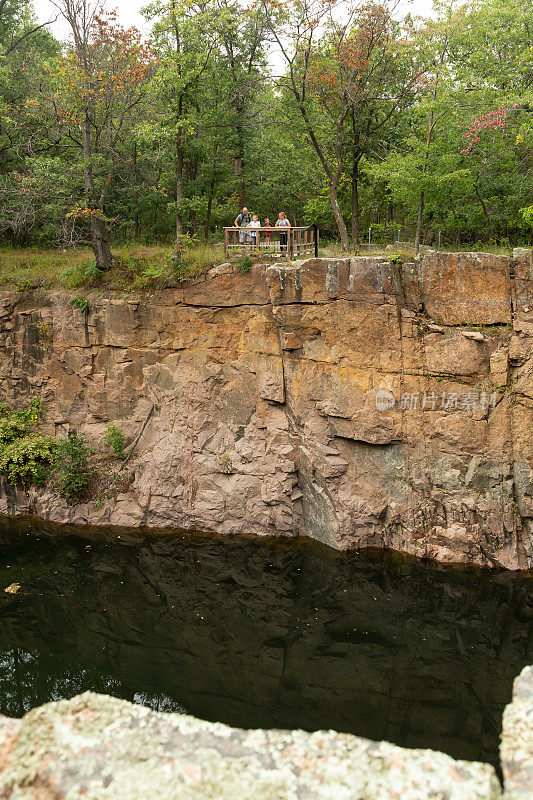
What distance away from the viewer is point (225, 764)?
4.20 m

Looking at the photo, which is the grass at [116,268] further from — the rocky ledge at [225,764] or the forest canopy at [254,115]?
the rocky ledge at [225,764]

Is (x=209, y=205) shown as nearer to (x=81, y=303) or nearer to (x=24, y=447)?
(x=81, y=303)

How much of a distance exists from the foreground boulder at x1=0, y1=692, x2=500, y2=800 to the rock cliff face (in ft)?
39.7

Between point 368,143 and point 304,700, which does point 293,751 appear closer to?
point 304,700

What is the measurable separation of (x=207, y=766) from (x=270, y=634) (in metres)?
9.02

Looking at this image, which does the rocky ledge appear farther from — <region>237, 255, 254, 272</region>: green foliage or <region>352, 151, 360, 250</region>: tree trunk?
<region>352, 151, 360, 250</region>: tree trunk

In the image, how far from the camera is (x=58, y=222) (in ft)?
75.7

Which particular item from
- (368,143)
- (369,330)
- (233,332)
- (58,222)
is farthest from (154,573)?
(368,143)

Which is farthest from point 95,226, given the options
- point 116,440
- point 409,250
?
point 409,250

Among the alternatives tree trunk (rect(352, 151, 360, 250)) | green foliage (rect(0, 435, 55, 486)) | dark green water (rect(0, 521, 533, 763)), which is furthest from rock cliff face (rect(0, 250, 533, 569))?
tree trunk (rect(352, 151, 360, 250))

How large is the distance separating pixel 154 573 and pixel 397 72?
64.0 ft

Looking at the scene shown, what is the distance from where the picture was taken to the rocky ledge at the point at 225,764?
3.94 meters

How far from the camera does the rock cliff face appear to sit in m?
15.4

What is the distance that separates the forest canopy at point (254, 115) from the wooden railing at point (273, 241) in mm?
1583
